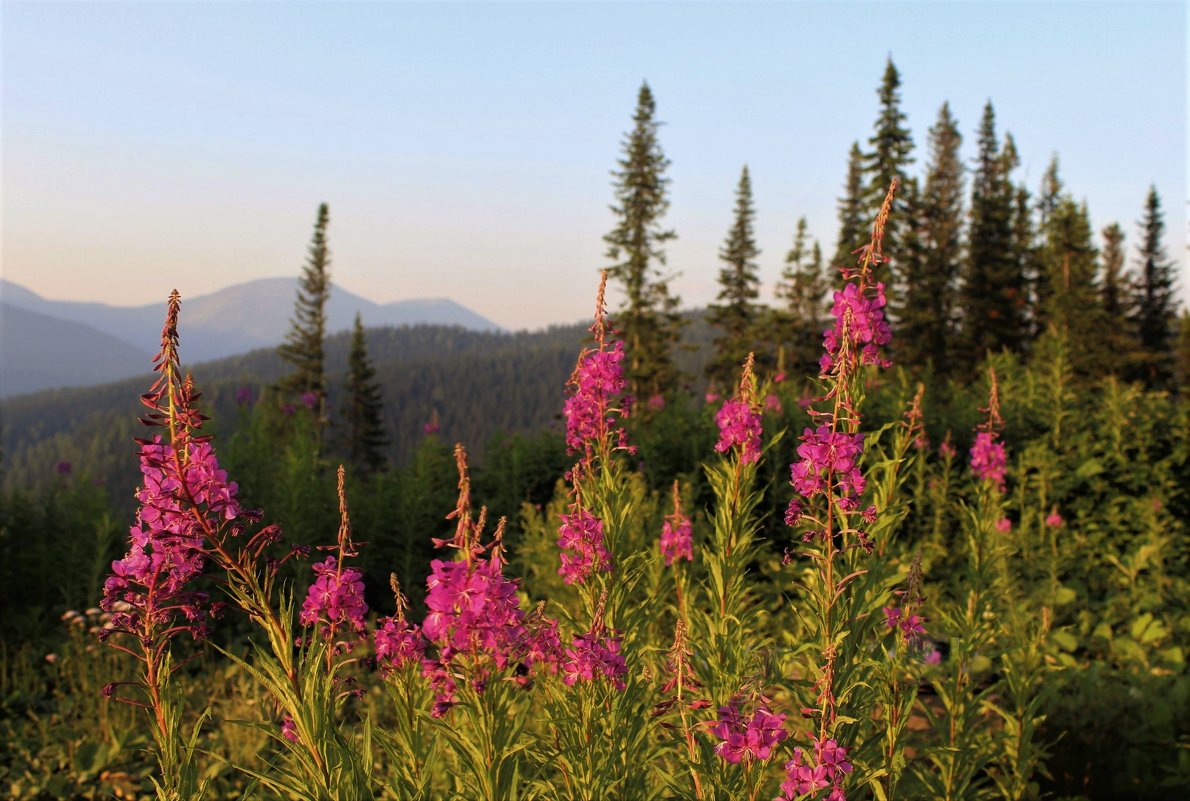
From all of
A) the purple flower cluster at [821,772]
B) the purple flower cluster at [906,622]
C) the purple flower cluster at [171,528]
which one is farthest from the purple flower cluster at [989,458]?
the purple flower cluster at [171,528]

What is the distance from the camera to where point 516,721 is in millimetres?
1879

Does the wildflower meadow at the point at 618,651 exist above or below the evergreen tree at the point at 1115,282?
below

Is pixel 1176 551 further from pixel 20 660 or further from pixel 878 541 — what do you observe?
pixel 20 660

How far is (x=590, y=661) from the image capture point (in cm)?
210

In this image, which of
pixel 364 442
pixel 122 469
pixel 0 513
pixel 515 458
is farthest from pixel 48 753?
pixel 122 469

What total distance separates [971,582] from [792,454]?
18.5 feet

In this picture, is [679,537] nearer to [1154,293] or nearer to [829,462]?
[829,462]

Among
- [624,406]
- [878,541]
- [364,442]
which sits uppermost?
[624,406]

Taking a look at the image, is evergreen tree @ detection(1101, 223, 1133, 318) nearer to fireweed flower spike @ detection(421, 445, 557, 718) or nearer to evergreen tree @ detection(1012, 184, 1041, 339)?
evergreen tree @ detection(1012, 184, 1041, 339)

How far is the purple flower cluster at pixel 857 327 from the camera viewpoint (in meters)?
2.10

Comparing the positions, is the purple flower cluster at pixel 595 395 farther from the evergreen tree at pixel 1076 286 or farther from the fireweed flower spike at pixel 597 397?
the evergreen tree at pixel 1076 286

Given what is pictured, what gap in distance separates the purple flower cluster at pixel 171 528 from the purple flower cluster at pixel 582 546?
1.16 meters

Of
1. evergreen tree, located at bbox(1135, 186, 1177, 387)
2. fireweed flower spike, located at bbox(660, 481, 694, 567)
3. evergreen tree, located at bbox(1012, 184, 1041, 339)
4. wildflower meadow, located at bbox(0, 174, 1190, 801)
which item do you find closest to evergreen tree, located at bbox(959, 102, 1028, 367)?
evergreen tree, located at bbox(1012, 184, 1041, 339)

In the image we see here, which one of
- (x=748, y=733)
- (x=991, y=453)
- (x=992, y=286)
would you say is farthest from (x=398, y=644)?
(x=992, y=286)
